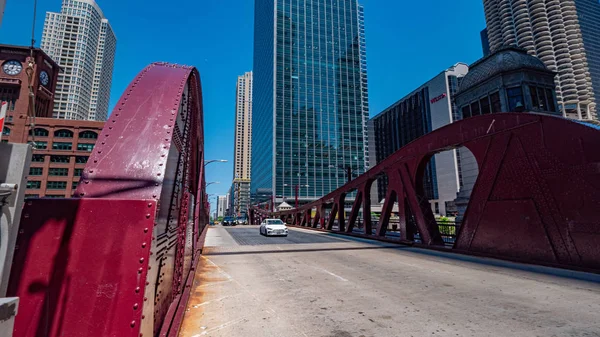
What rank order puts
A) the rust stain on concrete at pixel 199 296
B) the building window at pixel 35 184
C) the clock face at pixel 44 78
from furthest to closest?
the clock face at pixel 44 78 < the building window at pixel 35 184 < the rust stain on concrete at pixel 199 296

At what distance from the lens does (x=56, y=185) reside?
75.4 m

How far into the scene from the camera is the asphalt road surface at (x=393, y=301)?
4551 mm

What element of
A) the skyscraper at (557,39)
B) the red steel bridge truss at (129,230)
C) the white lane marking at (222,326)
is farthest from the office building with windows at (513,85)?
the skyscraper at (557,39)

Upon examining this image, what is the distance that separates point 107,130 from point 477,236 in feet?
43.5

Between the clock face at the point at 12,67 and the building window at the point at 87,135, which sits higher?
the clock face at the point at 12,67

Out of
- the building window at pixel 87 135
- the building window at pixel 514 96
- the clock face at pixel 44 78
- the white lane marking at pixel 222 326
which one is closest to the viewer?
the white lane marking at pixel 222 326

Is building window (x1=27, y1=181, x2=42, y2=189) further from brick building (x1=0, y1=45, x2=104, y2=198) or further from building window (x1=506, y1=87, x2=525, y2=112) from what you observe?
building window (x1=506, y1=87, x2=525, y2=112)

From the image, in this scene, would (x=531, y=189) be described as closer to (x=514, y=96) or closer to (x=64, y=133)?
(x=514, y=96)

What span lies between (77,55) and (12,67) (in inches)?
3069

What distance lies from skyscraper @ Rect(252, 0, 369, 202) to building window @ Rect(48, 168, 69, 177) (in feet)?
184

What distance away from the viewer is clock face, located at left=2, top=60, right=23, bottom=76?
3145 inches

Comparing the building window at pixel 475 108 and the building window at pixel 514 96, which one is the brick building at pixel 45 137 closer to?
the building window at pixel 475 108

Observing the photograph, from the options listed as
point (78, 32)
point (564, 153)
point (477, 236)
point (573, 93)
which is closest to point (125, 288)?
point (564, 153)

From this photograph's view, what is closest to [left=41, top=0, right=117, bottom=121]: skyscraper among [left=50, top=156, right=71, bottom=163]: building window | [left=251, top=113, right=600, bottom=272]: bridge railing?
[left=50, top=156, right=71, bottom=163]: building window
